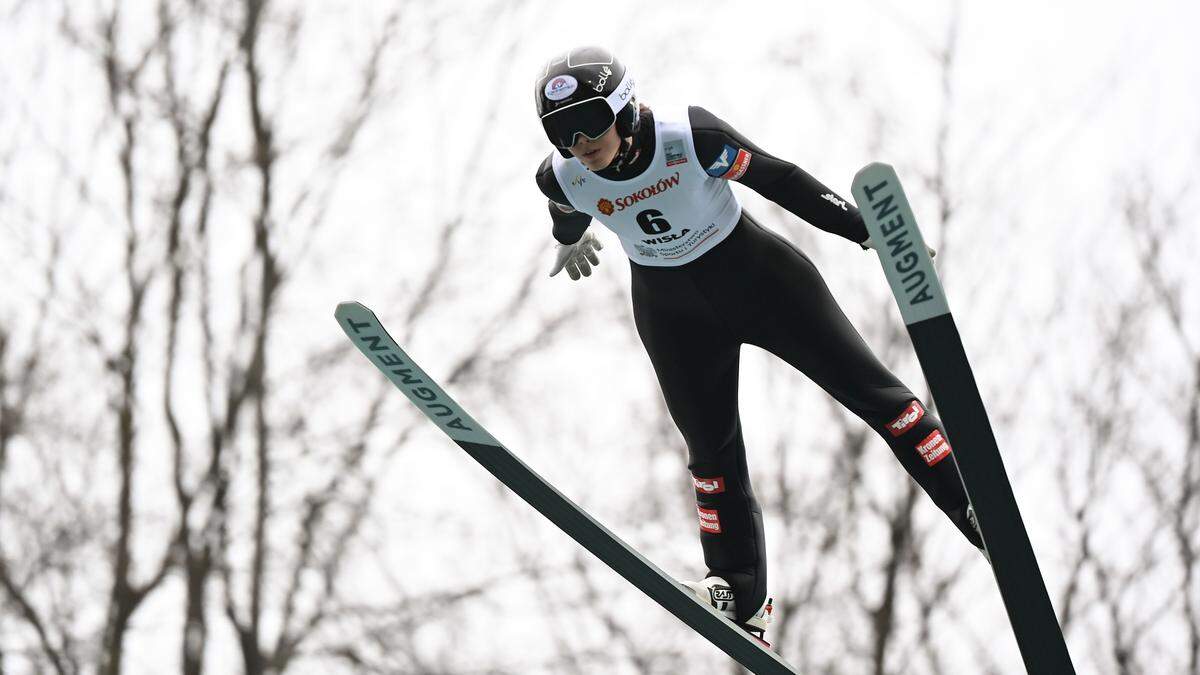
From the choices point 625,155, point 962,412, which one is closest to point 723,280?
point 625,155

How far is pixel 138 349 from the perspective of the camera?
11.8 metres

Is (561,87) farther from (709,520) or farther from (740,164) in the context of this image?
(709,520)

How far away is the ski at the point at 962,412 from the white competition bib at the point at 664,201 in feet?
2.09

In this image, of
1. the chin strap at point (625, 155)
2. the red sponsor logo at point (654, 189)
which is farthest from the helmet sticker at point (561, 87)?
the red sponsor logo at point (654, 189)

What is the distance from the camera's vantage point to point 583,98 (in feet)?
12.2

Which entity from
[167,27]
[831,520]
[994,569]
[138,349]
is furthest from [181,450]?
[994,569]

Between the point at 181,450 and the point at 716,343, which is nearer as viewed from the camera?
the point at 716,343

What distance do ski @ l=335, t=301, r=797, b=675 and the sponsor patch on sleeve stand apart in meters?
1.13

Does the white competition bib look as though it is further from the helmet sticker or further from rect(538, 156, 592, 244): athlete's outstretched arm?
the helmet sticker

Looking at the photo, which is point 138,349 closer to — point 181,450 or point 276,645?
point 181,450

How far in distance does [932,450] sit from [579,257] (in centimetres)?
137

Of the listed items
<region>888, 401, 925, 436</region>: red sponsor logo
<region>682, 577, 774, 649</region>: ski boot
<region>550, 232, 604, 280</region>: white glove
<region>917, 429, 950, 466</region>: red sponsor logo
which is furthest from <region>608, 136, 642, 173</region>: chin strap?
<region>682, 577, 774, 649</region>: ski boot

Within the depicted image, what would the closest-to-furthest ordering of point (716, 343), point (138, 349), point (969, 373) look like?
point (969, 373)
point (716, 343)
point (138, 349)

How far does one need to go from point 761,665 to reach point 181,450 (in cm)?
868
